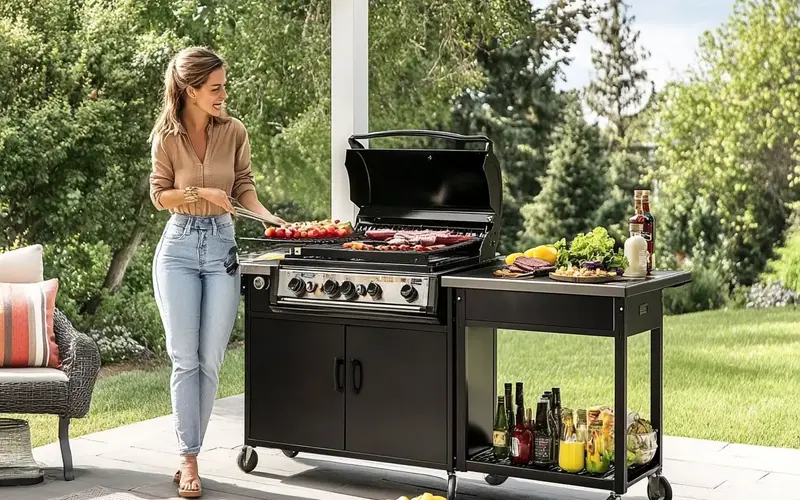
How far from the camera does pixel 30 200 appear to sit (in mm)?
7840

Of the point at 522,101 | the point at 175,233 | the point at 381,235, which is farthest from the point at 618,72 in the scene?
the point at 175,233

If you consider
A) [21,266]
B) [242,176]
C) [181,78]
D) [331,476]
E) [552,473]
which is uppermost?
[181,78]

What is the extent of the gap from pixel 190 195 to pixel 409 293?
824mm

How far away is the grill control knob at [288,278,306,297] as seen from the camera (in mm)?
4340

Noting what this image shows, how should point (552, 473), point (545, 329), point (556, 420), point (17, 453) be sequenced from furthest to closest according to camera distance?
1. point (17, 453)
2. point (556, 420)
3. point (552, 473)
4. point (545, 329)

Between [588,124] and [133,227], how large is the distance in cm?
381

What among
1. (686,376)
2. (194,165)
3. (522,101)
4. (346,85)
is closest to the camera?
(194,165)

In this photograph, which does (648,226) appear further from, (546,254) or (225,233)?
(225,233)

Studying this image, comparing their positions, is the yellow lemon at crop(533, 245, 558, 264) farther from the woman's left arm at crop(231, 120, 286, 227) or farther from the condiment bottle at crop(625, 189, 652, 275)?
the woman's left arm at crop(231, 120, 286, 227)

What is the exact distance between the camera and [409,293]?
13.6ft

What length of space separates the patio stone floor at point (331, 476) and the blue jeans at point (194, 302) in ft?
1.08

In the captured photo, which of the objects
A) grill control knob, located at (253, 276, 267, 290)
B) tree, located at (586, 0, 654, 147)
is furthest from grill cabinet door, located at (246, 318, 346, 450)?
tree, located at (586, 0, 654, 147)

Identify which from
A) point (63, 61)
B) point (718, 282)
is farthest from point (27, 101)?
point (718, 282)

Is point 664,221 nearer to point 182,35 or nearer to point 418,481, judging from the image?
point 182,35
